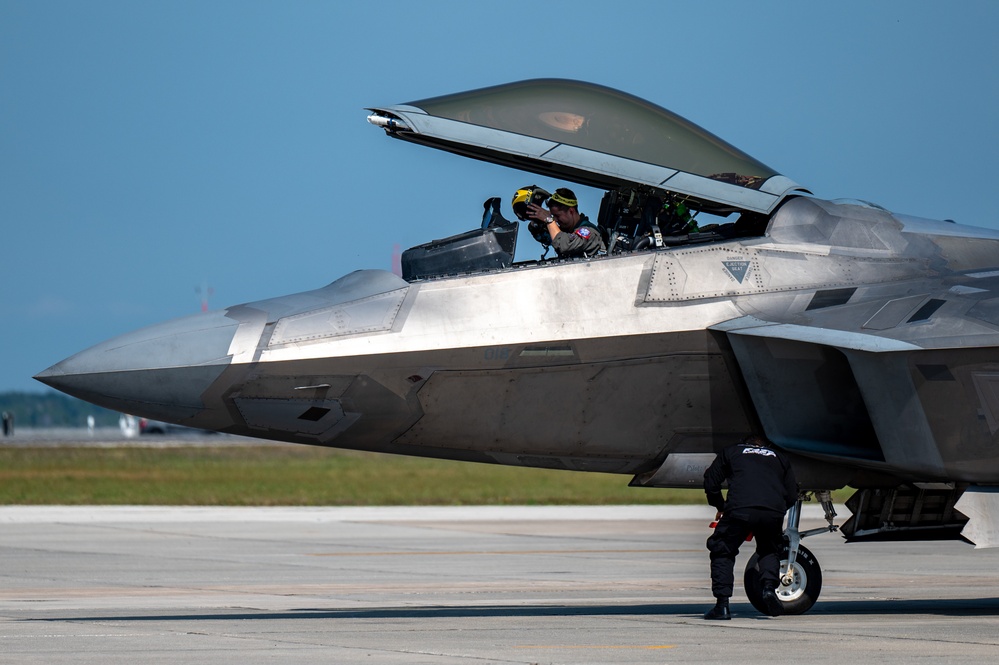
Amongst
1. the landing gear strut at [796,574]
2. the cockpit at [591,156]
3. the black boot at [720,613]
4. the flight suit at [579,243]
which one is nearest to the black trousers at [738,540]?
the black boot at [720,613]

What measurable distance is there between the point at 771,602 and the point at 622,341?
260cm

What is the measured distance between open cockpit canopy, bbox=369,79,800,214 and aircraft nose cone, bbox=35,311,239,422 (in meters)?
2.20

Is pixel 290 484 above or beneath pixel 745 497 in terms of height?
beneath

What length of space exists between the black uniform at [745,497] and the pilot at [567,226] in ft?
6.66

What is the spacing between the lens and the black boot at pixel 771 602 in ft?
36.0

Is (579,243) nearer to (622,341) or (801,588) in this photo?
(622,341)

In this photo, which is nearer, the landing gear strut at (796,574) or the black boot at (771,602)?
the black boot at (771,602)

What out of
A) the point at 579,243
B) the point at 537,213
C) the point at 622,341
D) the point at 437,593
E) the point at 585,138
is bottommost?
the point at 437,593

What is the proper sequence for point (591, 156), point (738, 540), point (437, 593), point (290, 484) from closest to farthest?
point (591, 156) < point (738, 540) < point (437, 593) < point (290, 484)

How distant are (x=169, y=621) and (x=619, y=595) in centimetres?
522

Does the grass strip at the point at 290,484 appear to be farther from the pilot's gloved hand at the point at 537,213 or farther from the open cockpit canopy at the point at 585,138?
the open cockpit canopy at the point at 585,138

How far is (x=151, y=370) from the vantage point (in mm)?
9695

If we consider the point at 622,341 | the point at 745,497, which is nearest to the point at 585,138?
the point at 622,341

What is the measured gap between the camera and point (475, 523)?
85.4ft
